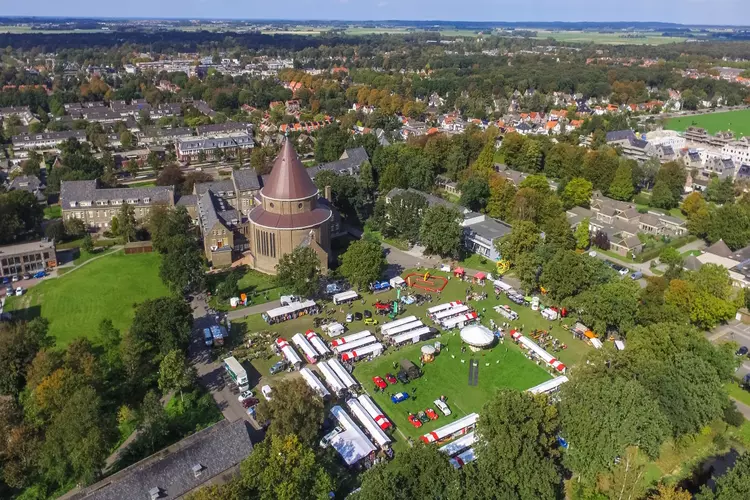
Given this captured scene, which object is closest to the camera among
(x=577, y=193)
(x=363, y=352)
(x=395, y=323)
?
(x=363, y=352)

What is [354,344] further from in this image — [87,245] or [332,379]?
[87,245]

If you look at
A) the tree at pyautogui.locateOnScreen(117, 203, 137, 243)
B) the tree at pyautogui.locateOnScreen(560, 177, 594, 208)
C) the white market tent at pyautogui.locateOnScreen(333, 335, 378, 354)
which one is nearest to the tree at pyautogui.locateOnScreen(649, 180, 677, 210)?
the tree at pyautogui.locateOnScreen(560, 177, 594, 208)

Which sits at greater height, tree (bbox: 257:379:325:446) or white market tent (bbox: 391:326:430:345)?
tree (bbox: 257:379:325:446)

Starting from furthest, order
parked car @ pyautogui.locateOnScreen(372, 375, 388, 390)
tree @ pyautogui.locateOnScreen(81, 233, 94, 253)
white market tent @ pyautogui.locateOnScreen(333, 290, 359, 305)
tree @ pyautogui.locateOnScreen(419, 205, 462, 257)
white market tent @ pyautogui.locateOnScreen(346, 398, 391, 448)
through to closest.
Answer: tree @ pyautogui.locateOnScreen(81, 233, 94, 253), tree @ pyautogui.locateOnScreen(419, 205, 462, 257), white market tent @ pyautogui.locateOnScreen(333, 290, 359, 305), parked car @ pyautogui.locateOnScreen(372, 375, 388, 390), white market tent @ pyautogui.locateOnScreen(346, 398, 391, 448)

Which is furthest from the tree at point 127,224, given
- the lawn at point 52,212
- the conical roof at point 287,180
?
the conical roof at point 287,180

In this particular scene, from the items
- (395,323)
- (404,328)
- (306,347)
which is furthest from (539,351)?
(306,347)

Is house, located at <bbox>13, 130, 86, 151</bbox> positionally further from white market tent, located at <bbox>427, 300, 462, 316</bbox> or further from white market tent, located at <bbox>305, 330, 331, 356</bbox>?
white market tent, located at <bbox>427, 300, 462, 316</bbox>

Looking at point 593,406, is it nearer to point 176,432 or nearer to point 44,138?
point 176,432
